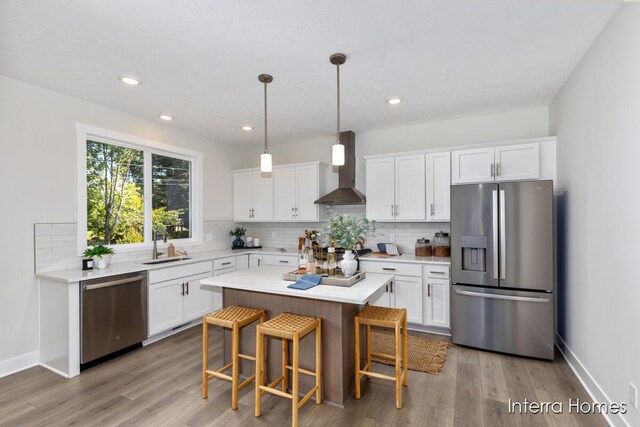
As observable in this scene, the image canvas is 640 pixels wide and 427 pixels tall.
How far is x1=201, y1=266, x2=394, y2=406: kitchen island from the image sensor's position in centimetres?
230

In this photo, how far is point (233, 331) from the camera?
7.80ft

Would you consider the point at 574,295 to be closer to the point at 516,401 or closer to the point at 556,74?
the point at 516,401

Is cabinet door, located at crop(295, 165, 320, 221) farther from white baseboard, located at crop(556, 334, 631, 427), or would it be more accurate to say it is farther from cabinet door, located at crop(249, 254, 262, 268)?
white baseboard, located at crop(556, 334, 631, 427)

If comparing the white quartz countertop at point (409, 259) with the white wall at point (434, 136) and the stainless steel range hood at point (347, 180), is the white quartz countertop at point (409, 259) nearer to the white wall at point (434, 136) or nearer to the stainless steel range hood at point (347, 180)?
the stainless steel range hood at point (347, 180)

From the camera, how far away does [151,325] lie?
350cm

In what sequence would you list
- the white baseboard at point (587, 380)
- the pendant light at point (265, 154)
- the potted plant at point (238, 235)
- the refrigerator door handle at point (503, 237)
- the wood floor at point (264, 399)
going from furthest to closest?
the potted plant at point (238, 235) → the refrigerator door handle at point (503, 237) → the pendant light at point (265, 154) → the wood floor at point (264, 399) → the white baseboard at point (587, 380)

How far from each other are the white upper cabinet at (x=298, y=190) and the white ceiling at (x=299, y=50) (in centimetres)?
125

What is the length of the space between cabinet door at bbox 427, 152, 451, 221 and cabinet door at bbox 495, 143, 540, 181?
54cm

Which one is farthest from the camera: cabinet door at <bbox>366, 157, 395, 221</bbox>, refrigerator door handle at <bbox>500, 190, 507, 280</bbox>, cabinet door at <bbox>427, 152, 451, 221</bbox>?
cabinet door at <bbox>366, 157, 395, 221</bbox>

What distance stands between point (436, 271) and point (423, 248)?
48 cm

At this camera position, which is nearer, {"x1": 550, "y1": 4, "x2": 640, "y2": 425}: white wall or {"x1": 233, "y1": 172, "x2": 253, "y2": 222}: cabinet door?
{"x1": 550, "y1": 4, "x2": 640, "y2": 425}: white wall

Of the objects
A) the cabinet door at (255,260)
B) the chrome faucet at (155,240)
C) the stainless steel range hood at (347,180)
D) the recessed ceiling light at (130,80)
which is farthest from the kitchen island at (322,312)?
the cabinet door at (255,260)

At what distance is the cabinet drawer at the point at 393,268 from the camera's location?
378cm

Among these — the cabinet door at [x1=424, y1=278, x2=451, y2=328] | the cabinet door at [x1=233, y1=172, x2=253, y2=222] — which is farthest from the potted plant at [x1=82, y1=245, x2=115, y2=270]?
the cabinet door at [x1=424, y1=278, x2=451, y2=328]
